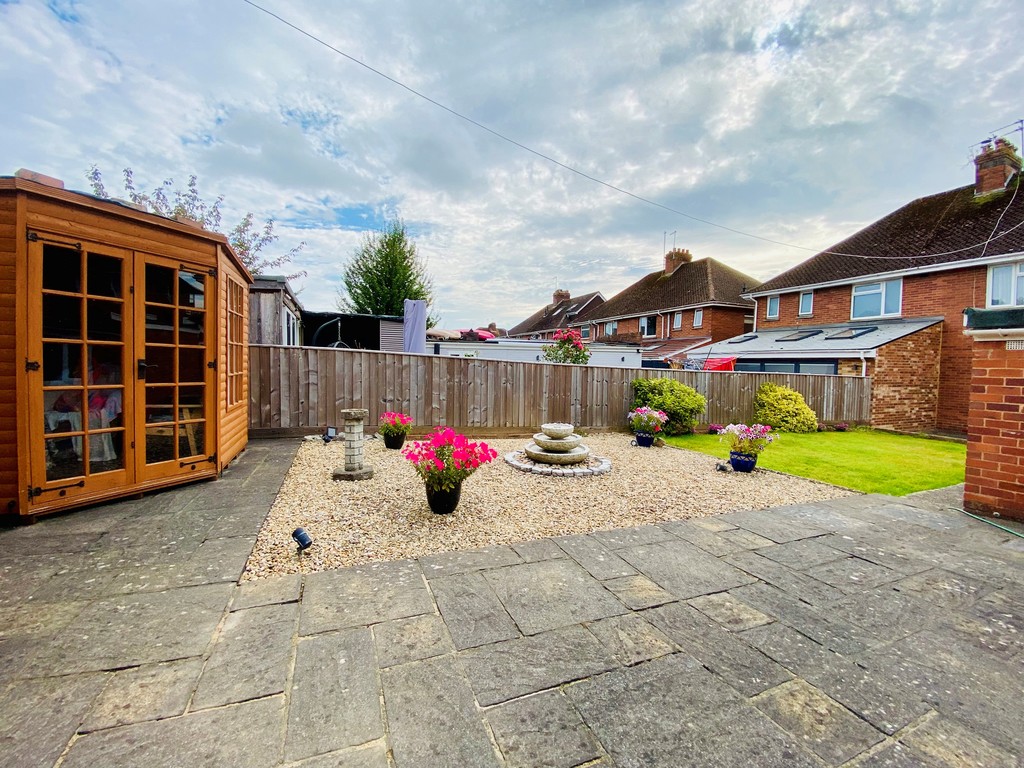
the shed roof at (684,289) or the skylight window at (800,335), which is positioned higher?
the shed roof at (684,289)

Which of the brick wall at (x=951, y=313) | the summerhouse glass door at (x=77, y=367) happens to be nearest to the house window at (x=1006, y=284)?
the brick wall at (x=951, y=313)

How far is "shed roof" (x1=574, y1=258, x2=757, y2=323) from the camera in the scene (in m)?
21.7

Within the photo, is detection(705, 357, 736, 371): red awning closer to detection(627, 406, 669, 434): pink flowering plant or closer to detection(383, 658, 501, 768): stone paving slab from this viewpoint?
detection(627, 406, 669, 434): pink flowering plant

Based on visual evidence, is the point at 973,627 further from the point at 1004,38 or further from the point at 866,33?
the point at 1004,38

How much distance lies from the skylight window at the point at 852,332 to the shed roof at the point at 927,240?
1939 millimetres

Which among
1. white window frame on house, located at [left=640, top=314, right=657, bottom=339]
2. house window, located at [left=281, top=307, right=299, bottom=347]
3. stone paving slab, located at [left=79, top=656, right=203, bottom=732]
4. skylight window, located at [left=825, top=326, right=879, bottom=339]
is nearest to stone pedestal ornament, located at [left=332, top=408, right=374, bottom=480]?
stone paving slab, located at [left=79, top=656, right=203, bottom=732]

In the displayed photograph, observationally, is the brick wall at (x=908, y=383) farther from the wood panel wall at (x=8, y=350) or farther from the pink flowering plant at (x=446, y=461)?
the wood panel wall at (x=8, y=350)

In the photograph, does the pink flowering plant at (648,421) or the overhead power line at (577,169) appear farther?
the pink flowering plant at (648,421)

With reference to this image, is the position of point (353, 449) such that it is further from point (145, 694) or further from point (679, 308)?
point (679, 308)

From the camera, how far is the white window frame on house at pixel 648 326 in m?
24.5

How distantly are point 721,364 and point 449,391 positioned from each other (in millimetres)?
11330

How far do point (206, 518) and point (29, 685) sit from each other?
1854mm

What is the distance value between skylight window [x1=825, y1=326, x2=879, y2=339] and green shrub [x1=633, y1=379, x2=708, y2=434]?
7.88m

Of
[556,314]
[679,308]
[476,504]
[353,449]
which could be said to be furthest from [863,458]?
[556,314]
